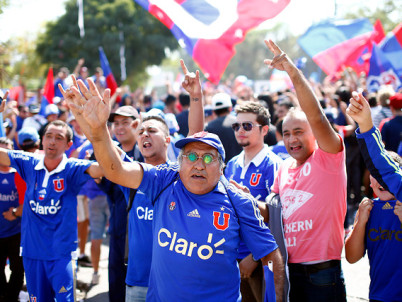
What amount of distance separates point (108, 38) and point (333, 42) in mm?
22391

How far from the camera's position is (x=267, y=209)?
358 cm

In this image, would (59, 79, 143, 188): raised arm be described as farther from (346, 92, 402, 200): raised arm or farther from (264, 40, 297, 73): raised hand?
(346, 92, 402, 200): raised arm

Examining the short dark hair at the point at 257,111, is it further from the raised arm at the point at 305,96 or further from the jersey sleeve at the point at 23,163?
the jersey sleeve at the point at 23,163

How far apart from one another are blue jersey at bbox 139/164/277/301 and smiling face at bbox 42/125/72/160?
1.91 meters

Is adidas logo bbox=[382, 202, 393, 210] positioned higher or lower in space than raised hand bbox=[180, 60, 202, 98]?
lower

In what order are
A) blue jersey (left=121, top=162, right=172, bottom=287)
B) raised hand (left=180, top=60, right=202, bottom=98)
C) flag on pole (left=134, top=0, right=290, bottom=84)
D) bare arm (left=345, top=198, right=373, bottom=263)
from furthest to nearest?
1. flag on pole (left=134, top=0, right=290, bottom=84)
2. raised hand (left=180, top=60, right=202, bottom=98)
3. blue jersey (left=121, top=162, right=172, bottom=287)
4. bare arm (left=345, top=198, right=373, bottom=263)

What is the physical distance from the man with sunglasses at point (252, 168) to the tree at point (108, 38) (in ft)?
86.4

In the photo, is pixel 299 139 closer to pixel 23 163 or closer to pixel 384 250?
pixel 384 250

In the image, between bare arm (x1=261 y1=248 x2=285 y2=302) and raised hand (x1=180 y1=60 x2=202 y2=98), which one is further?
raised hand (x1=180 y1=60 x2=202 y2=98)

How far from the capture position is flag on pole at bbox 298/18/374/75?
9438 millimetres

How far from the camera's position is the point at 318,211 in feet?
10.7

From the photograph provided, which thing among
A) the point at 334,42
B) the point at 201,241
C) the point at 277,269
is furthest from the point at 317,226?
the point at 334,42

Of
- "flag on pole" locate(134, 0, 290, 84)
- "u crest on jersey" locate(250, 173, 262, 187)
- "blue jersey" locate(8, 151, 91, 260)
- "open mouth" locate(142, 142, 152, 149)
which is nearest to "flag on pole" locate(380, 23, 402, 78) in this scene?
"flag on pole" locate(134, 0, 290, 84)

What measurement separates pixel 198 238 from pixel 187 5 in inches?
142
